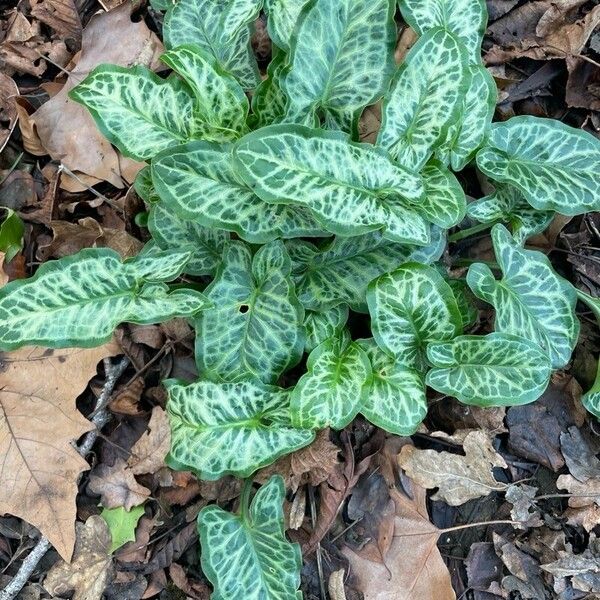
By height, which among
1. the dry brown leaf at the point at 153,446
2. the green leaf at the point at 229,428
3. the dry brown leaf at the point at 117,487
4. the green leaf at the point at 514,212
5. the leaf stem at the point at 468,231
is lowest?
the dry brown leaf at the point at 117,487

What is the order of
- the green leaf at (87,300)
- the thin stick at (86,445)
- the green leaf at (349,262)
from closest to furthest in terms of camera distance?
the green leaf at (87,300) → the green leaf at (349,262) → the thin stick at (86,445)

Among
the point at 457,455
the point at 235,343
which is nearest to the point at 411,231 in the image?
the point at 235,343

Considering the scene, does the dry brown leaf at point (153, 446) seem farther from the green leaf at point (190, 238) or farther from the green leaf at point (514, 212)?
the green leaf at point (514, 212)

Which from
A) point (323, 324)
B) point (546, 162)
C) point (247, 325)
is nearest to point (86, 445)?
point (247, 325)

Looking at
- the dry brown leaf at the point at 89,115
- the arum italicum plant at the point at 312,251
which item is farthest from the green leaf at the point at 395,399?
the dry brown leaf at the point at 89,115

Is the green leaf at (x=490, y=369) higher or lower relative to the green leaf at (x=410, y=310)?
lower

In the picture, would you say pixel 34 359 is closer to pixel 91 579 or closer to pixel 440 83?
pixel 91 579

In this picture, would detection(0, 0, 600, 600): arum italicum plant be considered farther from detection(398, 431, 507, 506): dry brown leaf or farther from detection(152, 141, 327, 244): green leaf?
detection(398, 431, 507, 506): dry brown leaf

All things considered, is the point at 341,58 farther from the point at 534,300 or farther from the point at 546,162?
the point at 534,300
